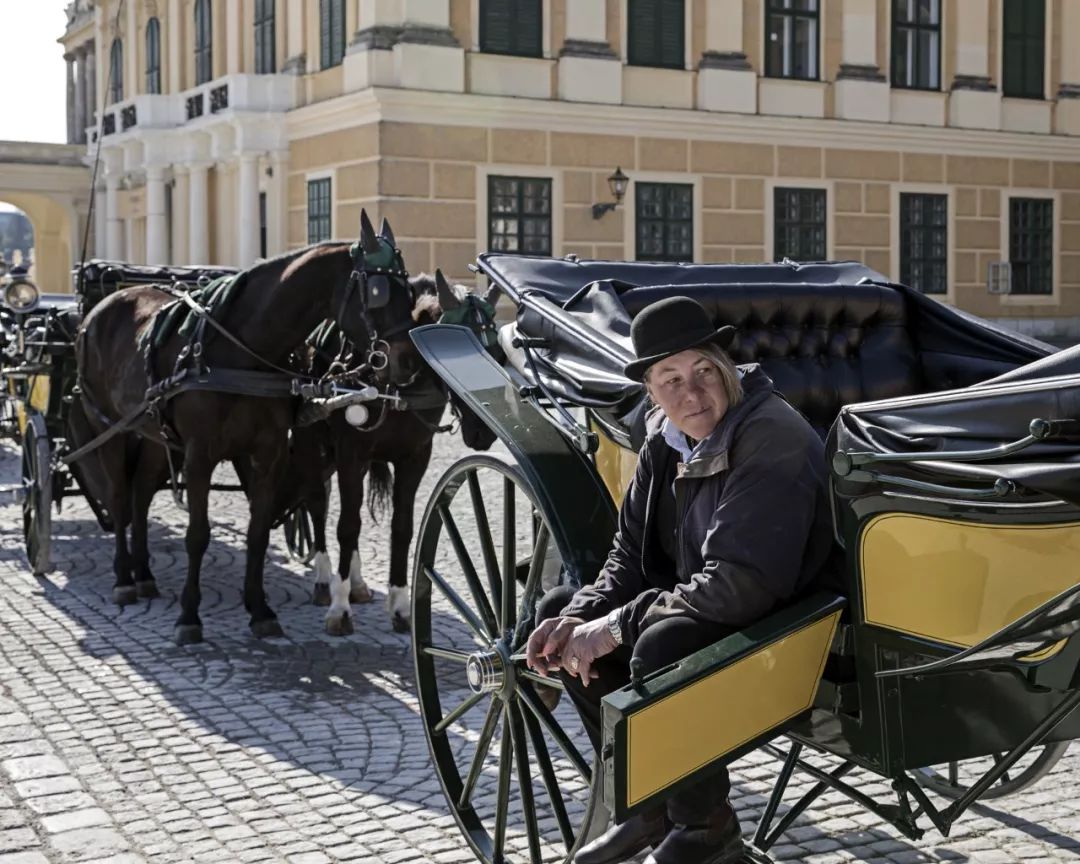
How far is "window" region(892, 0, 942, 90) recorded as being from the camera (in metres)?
23.0

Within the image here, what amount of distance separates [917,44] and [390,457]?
18.4 meters

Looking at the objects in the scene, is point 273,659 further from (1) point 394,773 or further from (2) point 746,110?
(2) point 746,110

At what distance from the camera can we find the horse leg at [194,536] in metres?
6.56

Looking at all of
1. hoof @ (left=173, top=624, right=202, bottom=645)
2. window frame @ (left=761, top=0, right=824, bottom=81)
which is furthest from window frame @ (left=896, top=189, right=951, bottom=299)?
hoof @ (left=173, top=624, right=202, bottom=645)

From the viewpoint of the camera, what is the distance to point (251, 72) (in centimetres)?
2317

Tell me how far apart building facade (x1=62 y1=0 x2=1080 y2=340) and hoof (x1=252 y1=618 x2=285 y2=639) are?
1355 cm

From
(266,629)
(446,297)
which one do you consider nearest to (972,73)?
(446,297)

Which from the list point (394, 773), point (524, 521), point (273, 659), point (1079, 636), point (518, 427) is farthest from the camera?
point (524, 521)

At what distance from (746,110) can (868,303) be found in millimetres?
17513

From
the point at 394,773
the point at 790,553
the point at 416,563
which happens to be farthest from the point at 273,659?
the point at 790,553

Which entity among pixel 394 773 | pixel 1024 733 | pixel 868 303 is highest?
pixel 868 303

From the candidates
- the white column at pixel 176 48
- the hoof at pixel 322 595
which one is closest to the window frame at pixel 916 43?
the white column at pixel 176 48

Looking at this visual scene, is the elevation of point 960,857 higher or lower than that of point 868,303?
lower

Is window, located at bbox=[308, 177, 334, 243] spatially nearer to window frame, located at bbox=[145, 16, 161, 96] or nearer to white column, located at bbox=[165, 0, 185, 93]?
white column, located at bbox=[165, 0, 185, 93]
